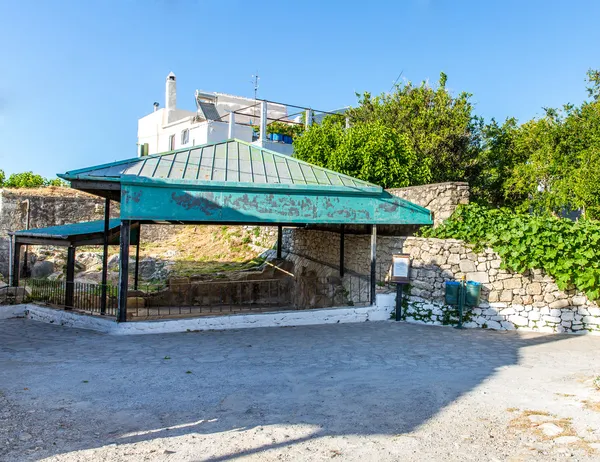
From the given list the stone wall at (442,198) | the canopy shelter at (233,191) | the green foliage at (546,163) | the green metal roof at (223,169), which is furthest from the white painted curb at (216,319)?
the green foliage at (546,163)

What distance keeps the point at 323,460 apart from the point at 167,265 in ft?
55.1

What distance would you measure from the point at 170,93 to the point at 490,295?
32097 millimetres

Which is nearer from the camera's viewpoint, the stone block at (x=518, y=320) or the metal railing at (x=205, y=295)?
the stone block at (x=518, y=320)

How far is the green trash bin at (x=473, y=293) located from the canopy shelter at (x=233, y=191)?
1946 mm

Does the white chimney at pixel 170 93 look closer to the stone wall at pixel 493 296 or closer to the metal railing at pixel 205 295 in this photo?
the metal railing at pixel 205 295

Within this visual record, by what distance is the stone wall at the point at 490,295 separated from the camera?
33.9ft

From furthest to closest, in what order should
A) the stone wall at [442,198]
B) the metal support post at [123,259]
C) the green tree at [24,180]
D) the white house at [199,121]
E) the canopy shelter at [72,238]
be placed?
the white house at [199,121]
the green tree at [24,180]
the stone wall at [442,198]
the canopy shelter at [72,238]
the metal support post at [123,259]

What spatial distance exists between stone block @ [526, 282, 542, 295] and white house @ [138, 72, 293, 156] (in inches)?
807

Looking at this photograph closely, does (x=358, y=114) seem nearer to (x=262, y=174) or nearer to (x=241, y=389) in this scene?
(x=262, y=174)

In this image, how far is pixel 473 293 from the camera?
10562 millimetres

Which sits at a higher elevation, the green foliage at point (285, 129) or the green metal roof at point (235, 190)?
the green foliage at point (285, 129)

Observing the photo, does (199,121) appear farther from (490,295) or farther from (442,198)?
(490,295)

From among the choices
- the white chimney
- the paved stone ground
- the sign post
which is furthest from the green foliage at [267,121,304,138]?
the paved stone ground

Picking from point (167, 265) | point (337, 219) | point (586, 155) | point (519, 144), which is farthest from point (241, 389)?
point (519, 144)
